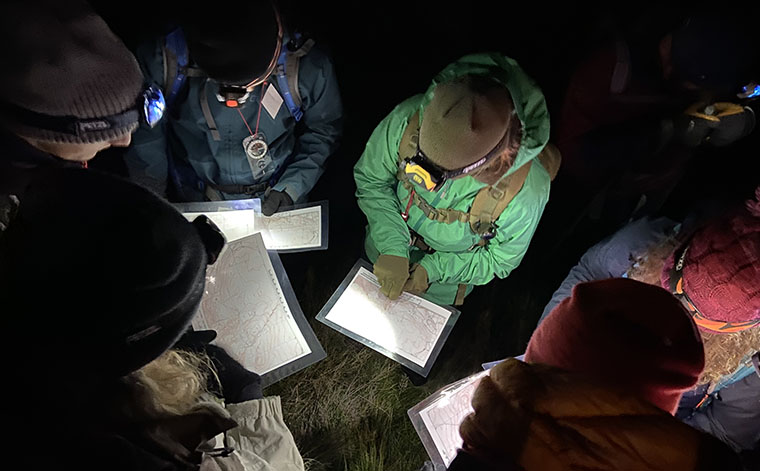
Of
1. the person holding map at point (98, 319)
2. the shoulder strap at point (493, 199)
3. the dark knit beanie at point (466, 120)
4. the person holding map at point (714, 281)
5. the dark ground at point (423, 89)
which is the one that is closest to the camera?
the person holding map at point (98, 319)

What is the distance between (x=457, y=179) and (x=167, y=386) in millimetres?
1406

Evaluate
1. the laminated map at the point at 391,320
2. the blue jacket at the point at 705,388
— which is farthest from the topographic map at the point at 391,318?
the blue jacket at the point at 705,388

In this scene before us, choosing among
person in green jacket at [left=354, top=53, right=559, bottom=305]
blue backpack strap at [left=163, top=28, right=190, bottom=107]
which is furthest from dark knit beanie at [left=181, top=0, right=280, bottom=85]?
person in green jacket at [left=354, top=53, right=559, bottom=305]

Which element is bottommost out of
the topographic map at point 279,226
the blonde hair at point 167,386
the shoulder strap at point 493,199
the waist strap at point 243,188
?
the topographic map at point 279,226

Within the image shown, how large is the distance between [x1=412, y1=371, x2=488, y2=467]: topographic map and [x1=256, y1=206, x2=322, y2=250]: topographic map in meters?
1.00

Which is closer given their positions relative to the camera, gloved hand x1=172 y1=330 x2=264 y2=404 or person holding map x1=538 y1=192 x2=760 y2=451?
person holding map x1=538 y1=192 x2=760 y2=451

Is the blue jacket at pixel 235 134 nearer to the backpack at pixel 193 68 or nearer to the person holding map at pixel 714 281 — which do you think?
the backpack at pixel 193 68

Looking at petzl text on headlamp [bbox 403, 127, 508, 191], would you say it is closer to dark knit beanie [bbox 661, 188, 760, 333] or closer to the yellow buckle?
the yellow buckle

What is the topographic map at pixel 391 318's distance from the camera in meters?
2.37

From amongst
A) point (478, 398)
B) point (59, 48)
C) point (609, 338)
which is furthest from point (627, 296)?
point (59, 48)

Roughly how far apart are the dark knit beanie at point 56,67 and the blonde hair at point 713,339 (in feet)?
7.45

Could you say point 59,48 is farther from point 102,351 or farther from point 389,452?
point 389,452

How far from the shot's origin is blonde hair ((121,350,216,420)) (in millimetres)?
1188

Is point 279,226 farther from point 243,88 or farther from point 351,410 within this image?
point 351,410
